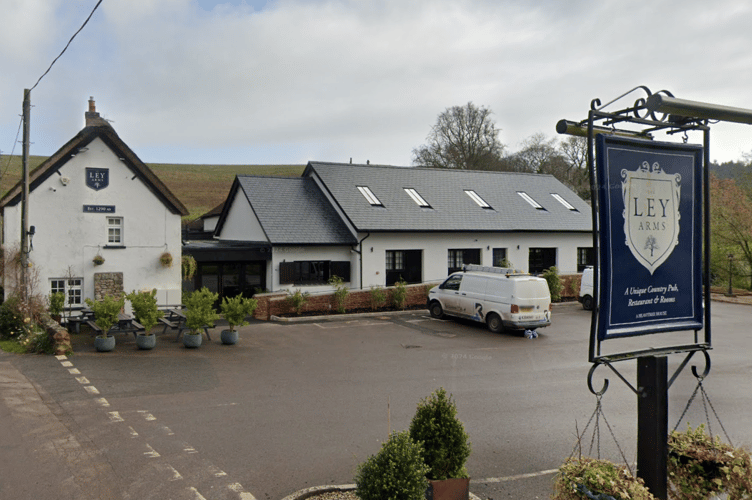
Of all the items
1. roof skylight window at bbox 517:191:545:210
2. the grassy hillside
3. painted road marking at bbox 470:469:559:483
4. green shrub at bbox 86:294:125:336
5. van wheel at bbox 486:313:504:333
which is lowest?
painted road marking at bbox 470:469:559:483

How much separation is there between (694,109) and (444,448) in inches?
158

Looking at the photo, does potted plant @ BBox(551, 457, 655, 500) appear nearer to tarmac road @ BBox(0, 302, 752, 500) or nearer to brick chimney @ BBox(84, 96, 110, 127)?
tarmac road @ BBox(0, 302, 752, 500)

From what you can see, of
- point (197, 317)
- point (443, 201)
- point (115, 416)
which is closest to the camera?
point (115, 416)

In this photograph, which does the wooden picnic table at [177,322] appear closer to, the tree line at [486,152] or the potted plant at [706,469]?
the potted plant at [706,469]

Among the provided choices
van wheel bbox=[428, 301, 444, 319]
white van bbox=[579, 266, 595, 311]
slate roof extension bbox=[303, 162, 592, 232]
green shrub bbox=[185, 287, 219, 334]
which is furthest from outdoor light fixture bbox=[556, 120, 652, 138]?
slate roof extension bbox=[303, 162, 592, 232]

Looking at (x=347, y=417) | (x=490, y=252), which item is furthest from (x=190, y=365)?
(x=490, y=252)

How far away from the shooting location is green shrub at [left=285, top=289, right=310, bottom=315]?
74.6ft

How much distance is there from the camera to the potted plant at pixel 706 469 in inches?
214

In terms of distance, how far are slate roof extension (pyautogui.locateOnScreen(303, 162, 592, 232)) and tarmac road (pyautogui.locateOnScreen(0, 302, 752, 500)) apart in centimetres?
1072

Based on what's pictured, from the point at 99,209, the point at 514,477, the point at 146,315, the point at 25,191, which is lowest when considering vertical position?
the point at 514,477

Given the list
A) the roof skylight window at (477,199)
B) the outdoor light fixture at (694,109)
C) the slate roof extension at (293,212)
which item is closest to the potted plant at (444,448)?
the outdoor light fixture at (694,109)

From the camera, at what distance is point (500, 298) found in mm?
19594

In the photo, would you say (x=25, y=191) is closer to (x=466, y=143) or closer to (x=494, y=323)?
(x=494, y=323)

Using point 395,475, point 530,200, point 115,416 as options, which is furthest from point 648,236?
point 530,200
